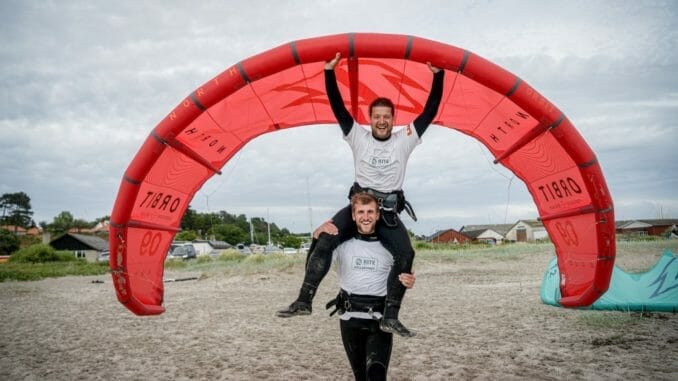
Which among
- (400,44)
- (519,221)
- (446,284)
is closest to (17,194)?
(519,221)

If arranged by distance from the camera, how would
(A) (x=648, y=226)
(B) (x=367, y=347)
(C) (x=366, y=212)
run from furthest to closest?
(A) (x=648, y=226) → (C) (x=366, y=212) → (B) (x=367, y=347)

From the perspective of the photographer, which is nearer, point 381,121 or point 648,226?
point 381,121

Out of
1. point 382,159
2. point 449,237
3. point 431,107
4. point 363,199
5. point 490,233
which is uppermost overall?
point 431,107

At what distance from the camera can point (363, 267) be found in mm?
3516

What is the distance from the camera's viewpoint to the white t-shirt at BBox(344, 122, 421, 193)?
12.8 ft

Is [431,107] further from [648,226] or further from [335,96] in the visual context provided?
[648,226]

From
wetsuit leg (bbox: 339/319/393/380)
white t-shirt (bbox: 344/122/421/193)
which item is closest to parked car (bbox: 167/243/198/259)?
white t-shirt (bbox: 344/122/421/193)

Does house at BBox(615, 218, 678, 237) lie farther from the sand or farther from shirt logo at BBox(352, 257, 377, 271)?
shirt logo at BBox(352, 257, 377, 271)

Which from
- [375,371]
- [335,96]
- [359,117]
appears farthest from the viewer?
[359,117]

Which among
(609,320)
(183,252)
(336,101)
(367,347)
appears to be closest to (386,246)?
(367,347)

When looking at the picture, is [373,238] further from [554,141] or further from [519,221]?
[519,221]

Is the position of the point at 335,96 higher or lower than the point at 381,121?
higher

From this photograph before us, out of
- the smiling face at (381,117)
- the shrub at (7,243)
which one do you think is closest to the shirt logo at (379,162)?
the smiling face at (381,117)

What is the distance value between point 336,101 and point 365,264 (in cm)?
156
